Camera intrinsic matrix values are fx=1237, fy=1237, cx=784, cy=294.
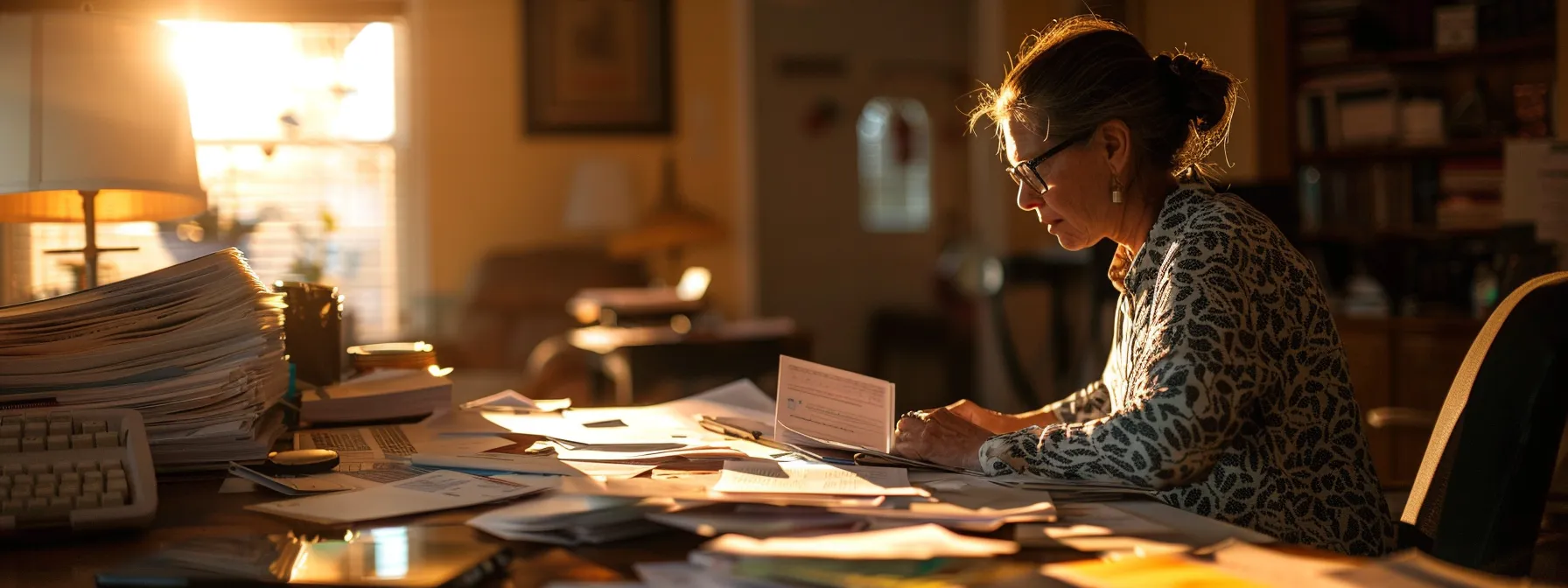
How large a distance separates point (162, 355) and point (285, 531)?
1.26 feet

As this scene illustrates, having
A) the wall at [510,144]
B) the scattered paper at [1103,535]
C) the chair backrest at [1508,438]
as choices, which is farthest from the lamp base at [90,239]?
the wall at [510,144]

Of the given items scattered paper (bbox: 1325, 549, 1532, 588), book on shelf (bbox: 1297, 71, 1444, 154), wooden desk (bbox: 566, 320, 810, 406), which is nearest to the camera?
scattered paper (bbox: 1325, 549, 1532, 588)

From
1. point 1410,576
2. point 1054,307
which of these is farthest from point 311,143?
point 1410,576

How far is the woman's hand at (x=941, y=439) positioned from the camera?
50.8 inches

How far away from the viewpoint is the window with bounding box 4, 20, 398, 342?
17.6ft

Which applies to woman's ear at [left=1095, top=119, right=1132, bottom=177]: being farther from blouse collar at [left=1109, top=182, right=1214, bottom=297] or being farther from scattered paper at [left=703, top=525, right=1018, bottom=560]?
scattered paper at [left=703, top=525, right=1018, bottom=560]

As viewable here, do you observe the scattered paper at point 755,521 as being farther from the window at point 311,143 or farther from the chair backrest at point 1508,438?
the window at point 311,143

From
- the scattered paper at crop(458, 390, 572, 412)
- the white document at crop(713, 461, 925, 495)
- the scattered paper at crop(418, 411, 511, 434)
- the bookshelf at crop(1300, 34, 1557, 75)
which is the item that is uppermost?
the bookshelf at crop(1300, 34, 1557, 75)

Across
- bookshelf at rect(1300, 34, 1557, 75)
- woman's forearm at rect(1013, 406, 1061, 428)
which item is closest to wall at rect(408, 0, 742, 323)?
bookshelf at rect(1300, 34, 1557, 75)

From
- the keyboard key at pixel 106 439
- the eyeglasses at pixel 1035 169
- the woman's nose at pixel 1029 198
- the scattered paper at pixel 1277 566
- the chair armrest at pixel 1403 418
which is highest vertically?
the eyeglasses at pixel 1035 169

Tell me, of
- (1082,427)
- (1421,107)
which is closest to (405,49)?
(1421,107)

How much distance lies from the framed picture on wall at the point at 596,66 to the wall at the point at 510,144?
0.19 feet

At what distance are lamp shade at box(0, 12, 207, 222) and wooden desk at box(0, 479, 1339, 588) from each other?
626 millimetres

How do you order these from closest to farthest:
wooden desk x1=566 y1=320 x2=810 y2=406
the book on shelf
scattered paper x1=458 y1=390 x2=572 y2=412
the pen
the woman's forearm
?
the pen
the woman's forearm
scattered paper x1=458 y1=390 x2=572 y2=412
wooden desk x1=566 y1=320 x2=810 y2=406
the book on shelf
